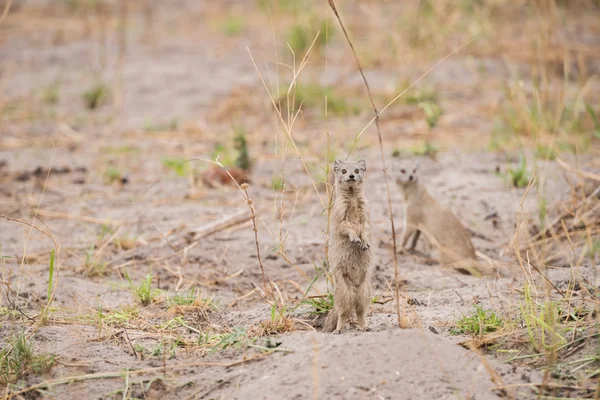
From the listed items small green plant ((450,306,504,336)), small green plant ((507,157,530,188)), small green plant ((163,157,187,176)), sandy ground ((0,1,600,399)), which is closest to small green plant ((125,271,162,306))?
sandy ground ((0,1,600,399))

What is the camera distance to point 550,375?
280 centimetres

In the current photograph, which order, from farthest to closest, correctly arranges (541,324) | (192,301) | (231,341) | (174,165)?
(174,165) → (192,301) → (231,341) → (541,324)

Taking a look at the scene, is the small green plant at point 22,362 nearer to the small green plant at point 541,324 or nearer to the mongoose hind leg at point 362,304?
the mongoose hind leg at point 362,304

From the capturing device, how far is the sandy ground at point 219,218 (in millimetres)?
2873

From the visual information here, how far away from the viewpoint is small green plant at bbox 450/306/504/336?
318cm

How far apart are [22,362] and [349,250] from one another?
61.4 inches

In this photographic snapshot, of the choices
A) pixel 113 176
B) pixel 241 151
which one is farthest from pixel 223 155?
pixel 113 176

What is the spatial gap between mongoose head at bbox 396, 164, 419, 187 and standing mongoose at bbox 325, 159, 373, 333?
202cm

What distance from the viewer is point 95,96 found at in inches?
353

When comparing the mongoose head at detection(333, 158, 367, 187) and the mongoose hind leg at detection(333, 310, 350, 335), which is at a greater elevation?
the mongoose head at detection(333, 158, 367, 187)

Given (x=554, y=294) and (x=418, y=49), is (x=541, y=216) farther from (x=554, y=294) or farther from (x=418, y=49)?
(x=418, y=49)

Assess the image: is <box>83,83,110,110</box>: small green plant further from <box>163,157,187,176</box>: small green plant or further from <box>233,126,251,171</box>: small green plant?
<box>233,126,251,171</box>: small green plant

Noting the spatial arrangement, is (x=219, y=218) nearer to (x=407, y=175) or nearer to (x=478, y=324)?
(x=407, y=175)

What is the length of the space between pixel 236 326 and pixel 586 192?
3.18 meters
